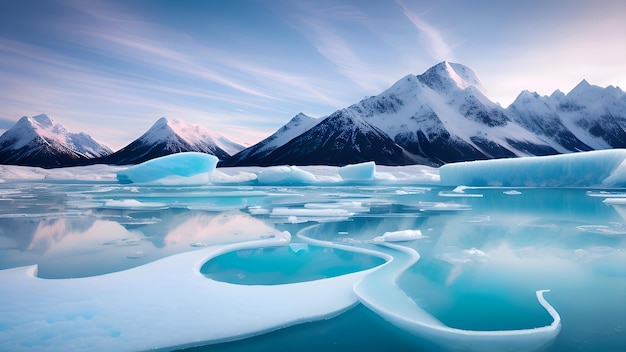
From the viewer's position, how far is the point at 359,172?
109 feet

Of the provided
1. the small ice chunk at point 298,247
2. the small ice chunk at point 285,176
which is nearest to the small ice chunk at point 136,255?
the small ice chunk at point 298,247

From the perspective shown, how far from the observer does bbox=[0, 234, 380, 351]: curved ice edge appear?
111 inches

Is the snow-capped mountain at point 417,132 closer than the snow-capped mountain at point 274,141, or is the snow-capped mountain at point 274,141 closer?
the snow-capped mountain at point 417,132

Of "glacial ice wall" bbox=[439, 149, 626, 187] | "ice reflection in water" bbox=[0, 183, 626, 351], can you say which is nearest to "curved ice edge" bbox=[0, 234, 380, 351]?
"ice reflection in water" bbox=[0, 183, 626, 351]

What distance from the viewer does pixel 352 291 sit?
381cm

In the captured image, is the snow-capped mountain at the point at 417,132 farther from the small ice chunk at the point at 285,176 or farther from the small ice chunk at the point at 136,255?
the small ice chunk at the point at 136,255

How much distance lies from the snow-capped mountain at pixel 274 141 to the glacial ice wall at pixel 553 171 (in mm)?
114540

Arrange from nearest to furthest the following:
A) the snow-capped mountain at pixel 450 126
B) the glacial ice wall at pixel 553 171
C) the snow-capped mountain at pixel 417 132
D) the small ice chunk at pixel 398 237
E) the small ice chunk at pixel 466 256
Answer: the small ice chunk at pixel 466 256, the small ice chunk at pixel 398 237, the glacial ice wall at pixel 553 171, the snow-capped mountain at pixel 417 132, the snow-capped mountain at pixel 450 126

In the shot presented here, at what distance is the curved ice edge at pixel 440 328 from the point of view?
278 centimetres

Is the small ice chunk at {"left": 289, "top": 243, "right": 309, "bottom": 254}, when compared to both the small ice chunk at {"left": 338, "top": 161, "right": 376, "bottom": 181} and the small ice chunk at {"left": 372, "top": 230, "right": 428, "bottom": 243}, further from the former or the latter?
the small ice chunk at {"left": 338, "top": 161, "right": 376, "bottom": 181}

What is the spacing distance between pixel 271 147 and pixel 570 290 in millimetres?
148712

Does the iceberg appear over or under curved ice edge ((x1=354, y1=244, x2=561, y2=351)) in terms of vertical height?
over

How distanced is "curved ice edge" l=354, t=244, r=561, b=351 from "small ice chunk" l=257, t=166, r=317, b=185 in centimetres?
2577

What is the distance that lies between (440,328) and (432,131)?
446ft
